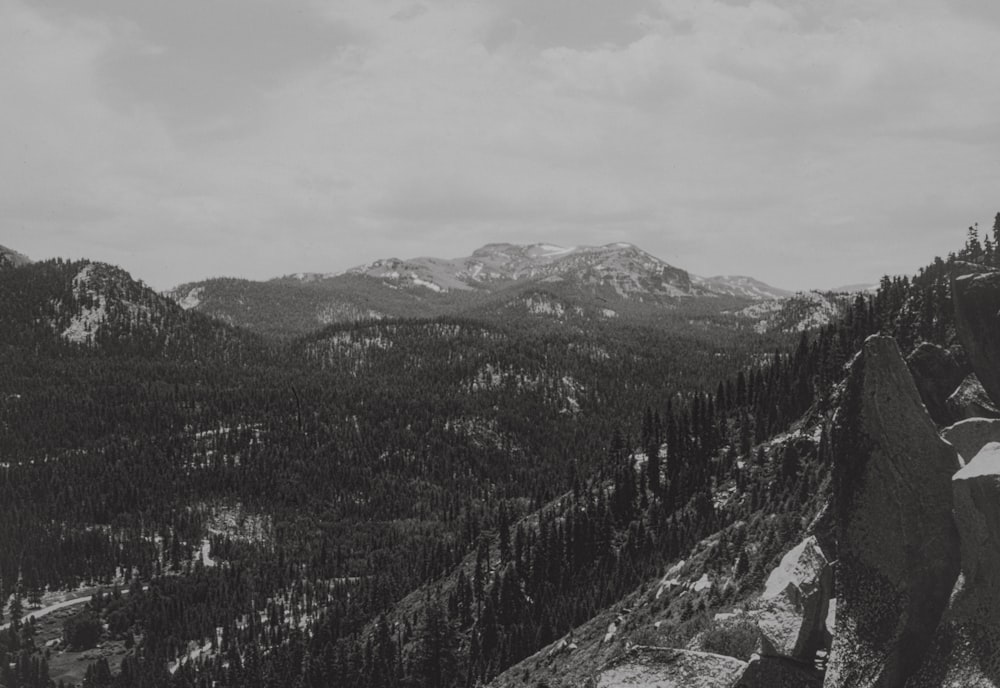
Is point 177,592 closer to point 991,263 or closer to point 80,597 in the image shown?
point 80,597

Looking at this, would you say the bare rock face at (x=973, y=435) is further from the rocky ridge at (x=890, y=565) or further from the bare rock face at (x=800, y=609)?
the bare rock face at (x=800, y=609)

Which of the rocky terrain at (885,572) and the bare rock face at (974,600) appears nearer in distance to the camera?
the bare rock face at (974,600)

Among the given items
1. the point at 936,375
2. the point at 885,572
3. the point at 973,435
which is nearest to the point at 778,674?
the point at 885,572

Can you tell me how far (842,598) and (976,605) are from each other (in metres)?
3.81

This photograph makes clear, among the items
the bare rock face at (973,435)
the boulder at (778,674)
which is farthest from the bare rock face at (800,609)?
the bare rock face at (973,435)

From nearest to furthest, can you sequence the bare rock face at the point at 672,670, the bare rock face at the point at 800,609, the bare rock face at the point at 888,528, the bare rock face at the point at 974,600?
the bare rock face at the point at 974,600, the bare rock face at the point at 888,528, the bare rock face at the point at 800,609, the bare rock face at the point at 672,670

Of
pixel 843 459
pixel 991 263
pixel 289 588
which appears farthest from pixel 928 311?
pixel 289 588

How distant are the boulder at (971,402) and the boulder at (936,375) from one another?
1854 millimetres

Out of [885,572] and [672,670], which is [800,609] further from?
[672,670]

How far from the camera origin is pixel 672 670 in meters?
23.7

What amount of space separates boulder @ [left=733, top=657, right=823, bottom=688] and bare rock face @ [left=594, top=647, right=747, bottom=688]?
1.15 m

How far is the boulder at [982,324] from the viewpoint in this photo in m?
27.7

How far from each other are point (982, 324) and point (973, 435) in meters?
7.61

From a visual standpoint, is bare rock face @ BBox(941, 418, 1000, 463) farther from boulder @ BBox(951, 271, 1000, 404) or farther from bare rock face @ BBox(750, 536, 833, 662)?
boulder @ BBox(951, 271, 1000, 404)
